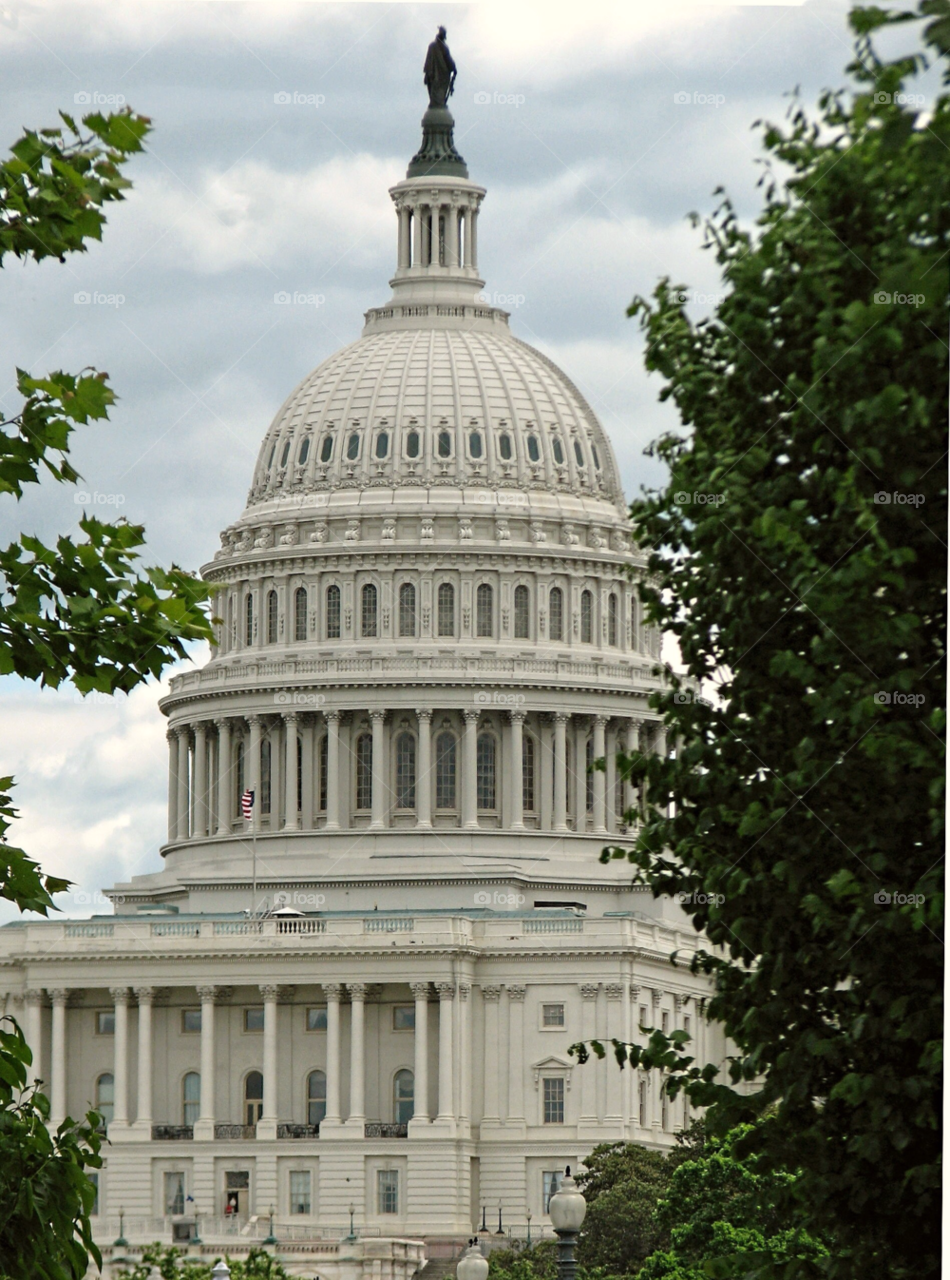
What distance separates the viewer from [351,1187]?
148000 mm

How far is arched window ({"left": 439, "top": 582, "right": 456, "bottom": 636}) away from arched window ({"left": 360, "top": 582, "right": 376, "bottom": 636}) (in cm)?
362

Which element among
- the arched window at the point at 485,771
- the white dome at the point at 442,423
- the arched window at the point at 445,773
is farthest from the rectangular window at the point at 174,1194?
the white dome at the point at 442,423

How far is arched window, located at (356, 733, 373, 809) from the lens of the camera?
17050 centimetres

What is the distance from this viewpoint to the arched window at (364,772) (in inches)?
6713

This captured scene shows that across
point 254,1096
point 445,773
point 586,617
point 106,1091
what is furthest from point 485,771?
point 106,1091

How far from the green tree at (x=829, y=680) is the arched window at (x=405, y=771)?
137308 mm

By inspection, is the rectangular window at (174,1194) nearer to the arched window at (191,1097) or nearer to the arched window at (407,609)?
the arched window at (191,1097)

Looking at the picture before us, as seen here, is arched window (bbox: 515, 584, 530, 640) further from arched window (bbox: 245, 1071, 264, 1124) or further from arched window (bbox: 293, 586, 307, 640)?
arched window (bbox: 245, 1071, 264, 1124)

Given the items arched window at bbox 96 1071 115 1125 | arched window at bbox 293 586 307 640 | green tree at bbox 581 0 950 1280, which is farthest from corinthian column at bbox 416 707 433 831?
green tree at bbox 581 0 950 1280

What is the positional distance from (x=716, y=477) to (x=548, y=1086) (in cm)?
12047

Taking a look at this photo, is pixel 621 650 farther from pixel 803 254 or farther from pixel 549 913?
pixel 803 254

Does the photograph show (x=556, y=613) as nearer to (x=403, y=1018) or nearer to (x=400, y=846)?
(x=400, y=846)

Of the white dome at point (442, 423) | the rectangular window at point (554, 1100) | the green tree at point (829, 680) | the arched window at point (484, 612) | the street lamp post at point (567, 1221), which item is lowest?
the street lamp post at point (567, 1221)

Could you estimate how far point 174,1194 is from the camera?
15100cm
